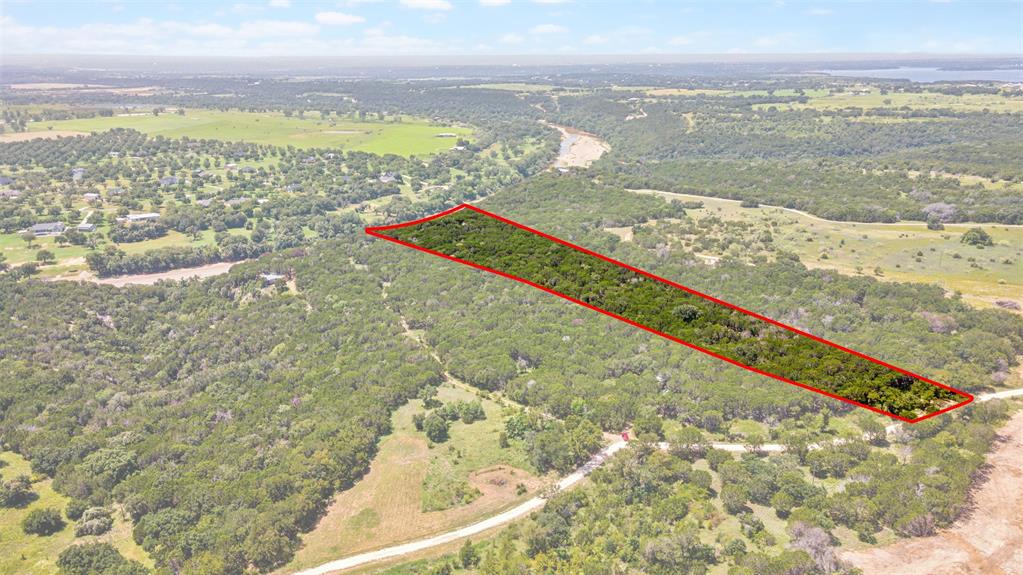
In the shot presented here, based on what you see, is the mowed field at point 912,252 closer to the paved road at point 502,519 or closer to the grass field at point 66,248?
the paved road at point 502,519

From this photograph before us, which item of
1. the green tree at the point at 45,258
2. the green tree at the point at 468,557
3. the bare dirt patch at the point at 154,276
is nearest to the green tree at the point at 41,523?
the green tree at the point at 468,557

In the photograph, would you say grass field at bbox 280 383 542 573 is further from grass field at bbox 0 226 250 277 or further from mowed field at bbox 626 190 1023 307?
grass field at bbox 0 226 250 277

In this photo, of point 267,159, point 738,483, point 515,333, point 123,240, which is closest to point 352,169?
point 267,159

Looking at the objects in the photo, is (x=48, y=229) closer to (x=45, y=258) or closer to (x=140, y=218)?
(x=140, y=218)

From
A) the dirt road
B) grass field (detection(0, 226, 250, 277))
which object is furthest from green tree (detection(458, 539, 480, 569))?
grass field (detection(0, 226, 250, 277))

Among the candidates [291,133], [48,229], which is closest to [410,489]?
[48,229]

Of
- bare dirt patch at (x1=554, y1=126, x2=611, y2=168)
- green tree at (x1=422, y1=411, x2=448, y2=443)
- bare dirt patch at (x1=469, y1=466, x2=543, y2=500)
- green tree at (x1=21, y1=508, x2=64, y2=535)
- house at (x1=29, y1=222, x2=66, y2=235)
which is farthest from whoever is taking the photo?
bare dirt patch at (x1=554, y1=126, x2=611, y2=168)

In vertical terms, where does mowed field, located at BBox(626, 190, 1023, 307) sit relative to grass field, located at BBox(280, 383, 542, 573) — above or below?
above
